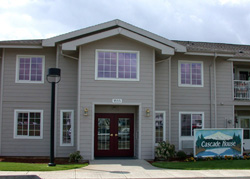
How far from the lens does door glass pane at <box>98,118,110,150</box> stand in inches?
623

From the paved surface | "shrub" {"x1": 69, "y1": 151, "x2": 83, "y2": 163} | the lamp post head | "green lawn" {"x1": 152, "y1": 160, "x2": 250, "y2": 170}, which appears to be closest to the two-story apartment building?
"shrub" {"x1": 69, "y1": 151, "x2": 83, "y2": 163}

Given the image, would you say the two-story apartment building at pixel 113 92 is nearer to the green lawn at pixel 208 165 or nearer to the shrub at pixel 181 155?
the shrub at pixel 181 155

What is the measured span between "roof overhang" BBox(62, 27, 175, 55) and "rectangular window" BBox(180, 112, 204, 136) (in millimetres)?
3941

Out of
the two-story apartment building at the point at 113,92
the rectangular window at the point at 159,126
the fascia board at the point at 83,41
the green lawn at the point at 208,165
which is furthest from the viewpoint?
the rectangular window at the point at 159,126

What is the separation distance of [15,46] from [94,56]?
3982 millimetres

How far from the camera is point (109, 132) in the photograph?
1595 centimetres

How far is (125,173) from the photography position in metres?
11.4

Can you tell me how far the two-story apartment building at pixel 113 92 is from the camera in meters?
14.8

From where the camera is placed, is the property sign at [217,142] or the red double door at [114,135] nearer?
the property sign at [217,142]

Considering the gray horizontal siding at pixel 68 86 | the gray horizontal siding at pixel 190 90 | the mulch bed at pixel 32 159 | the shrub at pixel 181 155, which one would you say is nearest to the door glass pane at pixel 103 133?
the gray horizontal siding at pixel 68 86

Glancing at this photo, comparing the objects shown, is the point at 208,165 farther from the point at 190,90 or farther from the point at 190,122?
the point at 190,90

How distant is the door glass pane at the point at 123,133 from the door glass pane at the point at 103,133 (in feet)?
1.98

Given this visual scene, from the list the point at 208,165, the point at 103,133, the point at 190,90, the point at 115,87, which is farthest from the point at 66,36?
the point at 208,165

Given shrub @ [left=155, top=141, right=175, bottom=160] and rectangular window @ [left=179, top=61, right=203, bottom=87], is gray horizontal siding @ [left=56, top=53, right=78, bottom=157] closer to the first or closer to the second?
shrub @ [left=155, top=141, right=175, bottom=160]
